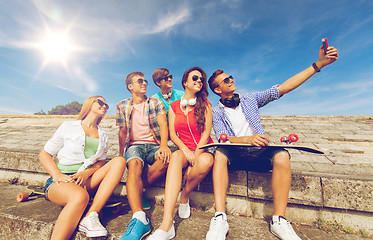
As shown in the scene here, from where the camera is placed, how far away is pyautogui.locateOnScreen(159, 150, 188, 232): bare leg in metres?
1.66

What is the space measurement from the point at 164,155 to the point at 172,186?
0.44 meters

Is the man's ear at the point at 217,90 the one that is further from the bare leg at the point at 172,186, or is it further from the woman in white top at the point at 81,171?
the woman in white top at the point at 81,171

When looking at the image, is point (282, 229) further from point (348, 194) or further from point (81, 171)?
point (81, 171)

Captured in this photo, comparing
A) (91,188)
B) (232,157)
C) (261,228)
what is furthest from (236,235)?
(91,188)

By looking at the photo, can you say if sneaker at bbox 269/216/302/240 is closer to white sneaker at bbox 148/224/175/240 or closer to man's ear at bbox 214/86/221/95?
white sneaker at bbox 148/224/175/240

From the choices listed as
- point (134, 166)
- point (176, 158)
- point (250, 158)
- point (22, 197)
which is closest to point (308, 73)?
point (250, 158)

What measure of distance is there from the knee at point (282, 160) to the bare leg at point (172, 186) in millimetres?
987

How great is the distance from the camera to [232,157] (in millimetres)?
2094

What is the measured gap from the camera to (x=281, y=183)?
1.80m

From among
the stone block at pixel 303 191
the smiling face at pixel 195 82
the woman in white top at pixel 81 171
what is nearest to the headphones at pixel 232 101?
the smiling face at pixel 195 82

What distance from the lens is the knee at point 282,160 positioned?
70.5 inches

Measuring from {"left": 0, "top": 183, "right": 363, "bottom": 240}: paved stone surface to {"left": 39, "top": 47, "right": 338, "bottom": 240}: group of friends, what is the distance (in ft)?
0.45

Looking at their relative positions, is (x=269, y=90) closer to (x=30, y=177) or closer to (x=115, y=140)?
(x=115, y=140)

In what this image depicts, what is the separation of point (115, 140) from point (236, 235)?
3774 millimetres
